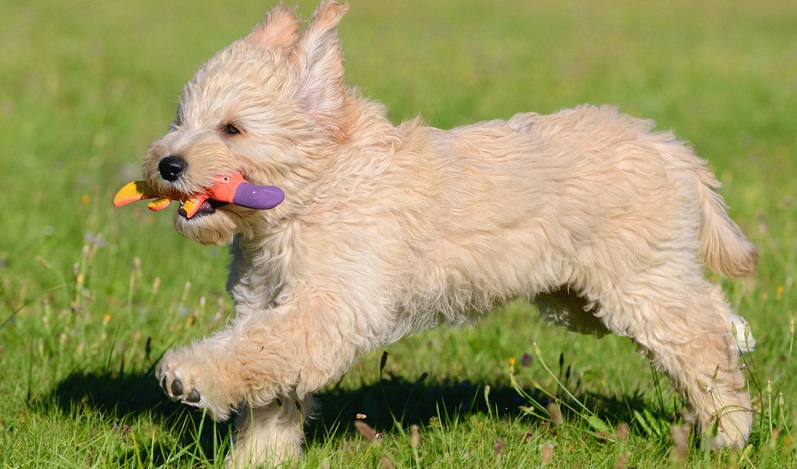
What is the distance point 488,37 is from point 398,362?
481 inches

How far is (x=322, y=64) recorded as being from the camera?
150 inches

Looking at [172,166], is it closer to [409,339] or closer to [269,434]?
[269,434]

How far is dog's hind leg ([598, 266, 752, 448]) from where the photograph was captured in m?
4.12

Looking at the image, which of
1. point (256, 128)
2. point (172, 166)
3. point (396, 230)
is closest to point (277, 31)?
point (256, 128)

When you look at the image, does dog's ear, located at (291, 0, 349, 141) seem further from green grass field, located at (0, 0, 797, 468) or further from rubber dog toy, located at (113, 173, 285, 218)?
green grass field, located at (0, 0, 797, 468)

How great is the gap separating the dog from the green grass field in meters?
0.35

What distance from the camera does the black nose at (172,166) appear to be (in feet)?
11.5

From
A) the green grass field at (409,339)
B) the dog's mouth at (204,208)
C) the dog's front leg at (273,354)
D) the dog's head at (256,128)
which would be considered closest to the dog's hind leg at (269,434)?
the green grass field at (409,339)

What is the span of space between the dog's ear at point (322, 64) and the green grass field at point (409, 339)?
687mm

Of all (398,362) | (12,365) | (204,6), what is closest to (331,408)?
(398,362)

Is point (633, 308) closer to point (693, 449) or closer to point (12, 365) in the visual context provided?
point (693, 449)

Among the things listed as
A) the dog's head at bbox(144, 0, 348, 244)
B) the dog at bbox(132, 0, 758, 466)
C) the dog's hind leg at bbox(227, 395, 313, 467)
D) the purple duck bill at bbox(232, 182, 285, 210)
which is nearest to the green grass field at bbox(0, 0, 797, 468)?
A: the dog's hind leg at bbox(227, 395, 313, 467)

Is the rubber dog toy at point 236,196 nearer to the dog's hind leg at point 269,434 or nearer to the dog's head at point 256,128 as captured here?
the dog's head at point 256,128

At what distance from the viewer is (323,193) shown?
3.72 m
